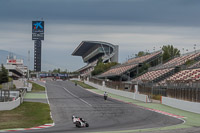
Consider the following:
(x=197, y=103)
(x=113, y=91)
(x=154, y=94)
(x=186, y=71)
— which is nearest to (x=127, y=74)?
(x=113, y=91)

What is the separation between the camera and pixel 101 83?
89438 mm

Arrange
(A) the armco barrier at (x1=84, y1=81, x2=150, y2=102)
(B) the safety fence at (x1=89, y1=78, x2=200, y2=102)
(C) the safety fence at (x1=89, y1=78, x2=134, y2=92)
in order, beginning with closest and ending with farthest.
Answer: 1. (B) the safety fence at (x1=89, y1=78, x2=200, y2=102)
2. (A) the armco barrier at (x1=84, y1=81, x2=150, y2=102)
3. (C) the safety fence at (x1=89, y1=78, x2=134, y2=92)

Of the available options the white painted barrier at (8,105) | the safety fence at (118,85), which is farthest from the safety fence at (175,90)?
the white painted barrier at (8,105)

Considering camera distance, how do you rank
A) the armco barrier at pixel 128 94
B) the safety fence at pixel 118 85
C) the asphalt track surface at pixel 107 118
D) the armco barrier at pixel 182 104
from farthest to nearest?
the safety fence at pixel 118 85 < the armco barrier at pixel 128 94 < the armco barrier at pixel 182 104 < the asphalt track surface at pixel 107 118

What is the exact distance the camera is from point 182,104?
4012 cm

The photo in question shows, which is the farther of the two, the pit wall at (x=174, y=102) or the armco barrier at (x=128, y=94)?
the armco barrier at (x=128, y=94)

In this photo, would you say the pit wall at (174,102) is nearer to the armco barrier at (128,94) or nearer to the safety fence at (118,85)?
the armco barrier at (128,94)

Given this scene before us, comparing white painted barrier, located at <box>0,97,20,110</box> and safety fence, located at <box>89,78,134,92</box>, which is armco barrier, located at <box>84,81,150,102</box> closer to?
safety fence, located at <box>89,78,134,92</box>

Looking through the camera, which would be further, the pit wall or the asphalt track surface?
the pit wall

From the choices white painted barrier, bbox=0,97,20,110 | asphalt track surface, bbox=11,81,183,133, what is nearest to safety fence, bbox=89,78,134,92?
asphalt track surface, bbox=11,81,183,133

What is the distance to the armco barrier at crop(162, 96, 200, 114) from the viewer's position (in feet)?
119

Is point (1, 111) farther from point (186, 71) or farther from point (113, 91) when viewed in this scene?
point (113, 91)

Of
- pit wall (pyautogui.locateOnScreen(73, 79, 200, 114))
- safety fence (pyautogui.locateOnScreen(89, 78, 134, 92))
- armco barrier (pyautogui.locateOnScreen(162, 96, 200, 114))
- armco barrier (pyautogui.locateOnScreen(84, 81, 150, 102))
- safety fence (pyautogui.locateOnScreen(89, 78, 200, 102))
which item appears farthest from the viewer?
safety fence (pyautogui.locateOnScreen(89, 78, 134, 92))

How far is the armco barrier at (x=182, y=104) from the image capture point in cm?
3621
